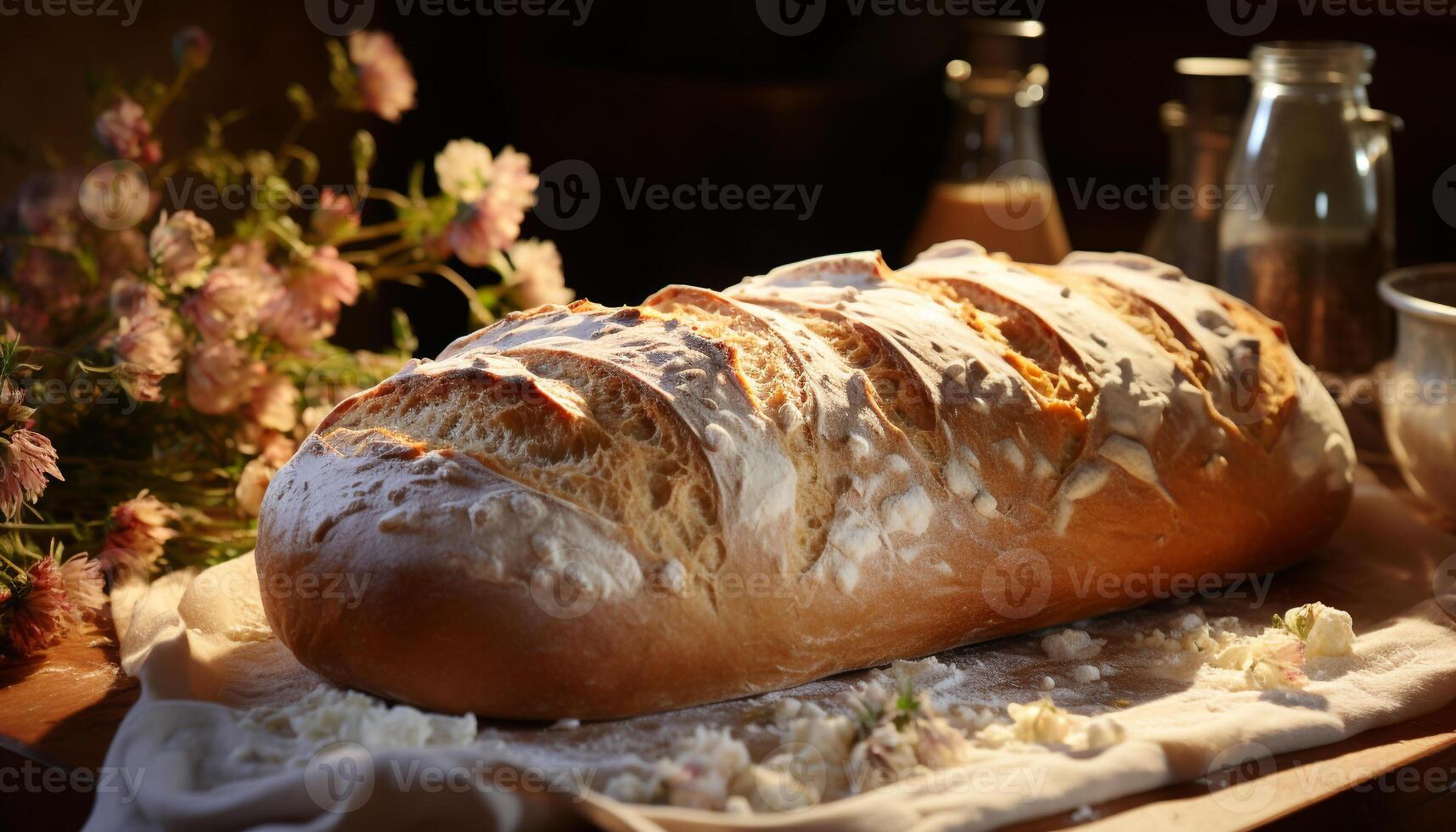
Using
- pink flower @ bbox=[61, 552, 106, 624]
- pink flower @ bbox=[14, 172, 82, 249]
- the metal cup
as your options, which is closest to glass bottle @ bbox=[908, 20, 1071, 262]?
the metal cup

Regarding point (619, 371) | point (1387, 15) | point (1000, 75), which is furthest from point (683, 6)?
point (619, 371)

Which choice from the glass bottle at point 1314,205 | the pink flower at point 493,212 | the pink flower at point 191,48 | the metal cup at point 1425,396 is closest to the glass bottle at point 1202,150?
the glass bottle at point 1314,205

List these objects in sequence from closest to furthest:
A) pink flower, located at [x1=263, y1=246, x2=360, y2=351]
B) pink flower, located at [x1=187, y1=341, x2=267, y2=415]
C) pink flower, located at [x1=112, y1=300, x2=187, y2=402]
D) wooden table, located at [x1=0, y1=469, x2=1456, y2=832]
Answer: wooden table, located at [x1=0, y1=469, x2=1456, y2=832]
pink flower, located at [x1=112, y1=300, x2=187, y2=402]
pink flower, located at [x1=187, y1=341, x2=267, y2=415]
pink flower, located at [x1=263, y1=246, x2=360, y2=351]

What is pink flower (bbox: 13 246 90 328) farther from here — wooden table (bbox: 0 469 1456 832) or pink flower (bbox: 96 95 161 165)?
wooden table (bbox: 0 469 1456 832)

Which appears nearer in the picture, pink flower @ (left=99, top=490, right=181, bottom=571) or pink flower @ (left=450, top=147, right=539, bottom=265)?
pink flower @ (left=99, top=490, right=181, bottom=571)

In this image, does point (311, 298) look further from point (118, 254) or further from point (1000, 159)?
point (1000, 159)
